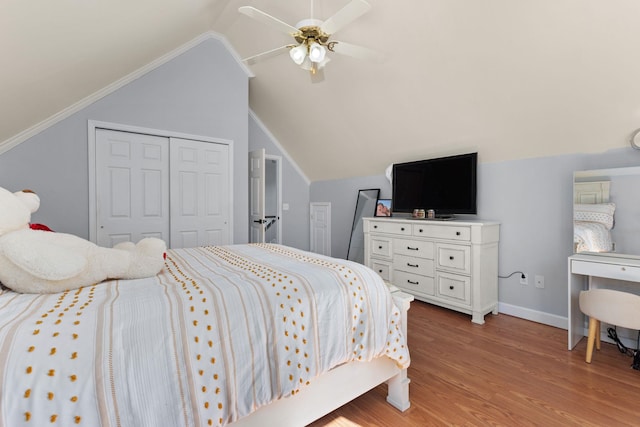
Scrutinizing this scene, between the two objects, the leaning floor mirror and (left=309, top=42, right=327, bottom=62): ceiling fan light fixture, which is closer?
(left=309, top=42, right=327, bottom=62): ceiling fan light fixture

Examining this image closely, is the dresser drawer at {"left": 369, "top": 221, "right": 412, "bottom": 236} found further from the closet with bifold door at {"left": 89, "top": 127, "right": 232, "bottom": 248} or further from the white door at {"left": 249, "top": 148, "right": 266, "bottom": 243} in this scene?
the closet with bifold door at {"left": 89, "top": 127, "right": 232, "bottom": 248}

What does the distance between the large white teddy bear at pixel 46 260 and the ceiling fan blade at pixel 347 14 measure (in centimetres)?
174

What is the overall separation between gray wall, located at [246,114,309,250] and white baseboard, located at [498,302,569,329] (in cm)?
333

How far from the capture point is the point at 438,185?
334cm

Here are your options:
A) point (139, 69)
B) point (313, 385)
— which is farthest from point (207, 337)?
point (139, 69)

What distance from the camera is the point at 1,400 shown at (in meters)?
0.72

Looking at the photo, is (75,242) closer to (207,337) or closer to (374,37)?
(207,337)

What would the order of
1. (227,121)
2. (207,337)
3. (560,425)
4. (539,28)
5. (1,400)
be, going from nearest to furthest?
(1,400), (207,337), (560,425), (539,28), (227,121)

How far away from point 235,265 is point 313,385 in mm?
719

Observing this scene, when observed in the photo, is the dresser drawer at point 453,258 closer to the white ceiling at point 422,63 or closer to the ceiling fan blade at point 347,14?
the white ceiling at point 422,63

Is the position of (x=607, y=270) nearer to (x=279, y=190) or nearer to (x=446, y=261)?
(x=446, y=261)

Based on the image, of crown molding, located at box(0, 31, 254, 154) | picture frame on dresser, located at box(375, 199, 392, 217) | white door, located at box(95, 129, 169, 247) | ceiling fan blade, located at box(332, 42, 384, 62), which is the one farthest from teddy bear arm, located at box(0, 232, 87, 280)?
picture frame on dresser, located at box(375, 199, 392, 217)

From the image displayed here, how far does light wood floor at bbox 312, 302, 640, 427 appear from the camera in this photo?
5.05 ft

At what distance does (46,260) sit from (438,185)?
10.7ft
